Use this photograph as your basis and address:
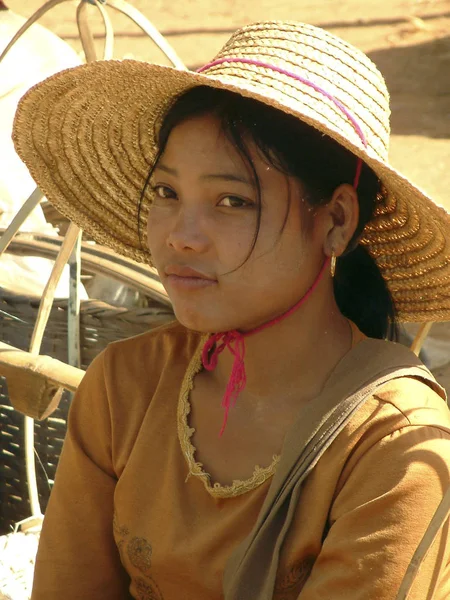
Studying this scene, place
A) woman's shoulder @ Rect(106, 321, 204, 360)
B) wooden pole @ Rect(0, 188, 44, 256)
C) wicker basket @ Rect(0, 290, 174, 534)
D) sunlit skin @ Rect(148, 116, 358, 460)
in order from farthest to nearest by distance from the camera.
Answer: wicker basket @ Rect(0, 290, 174, 534), wooden pole @ Rect(0, 188, 44, 256), woman's shoulder @ Rect(106, 321, 204, 360), sunlit skin @ Rect(148, 116, 358, 460)

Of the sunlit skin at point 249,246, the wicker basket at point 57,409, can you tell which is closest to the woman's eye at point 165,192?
the sunlit skin at point 249,246

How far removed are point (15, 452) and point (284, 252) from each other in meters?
1.34

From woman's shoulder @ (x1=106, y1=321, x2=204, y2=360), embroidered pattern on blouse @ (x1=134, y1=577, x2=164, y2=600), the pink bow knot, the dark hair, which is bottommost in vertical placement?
embroidered pattern on blouse @ (x1=134, y1=577, x2=164, y2=600)

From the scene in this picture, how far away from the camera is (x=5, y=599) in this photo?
1755mm

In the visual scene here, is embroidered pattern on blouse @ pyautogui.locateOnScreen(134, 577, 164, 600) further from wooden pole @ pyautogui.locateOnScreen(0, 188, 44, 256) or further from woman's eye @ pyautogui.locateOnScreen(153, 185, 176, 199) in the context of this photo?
wooden pole @ pyautogui.locateOnScreen(0, 188, 44, 256)

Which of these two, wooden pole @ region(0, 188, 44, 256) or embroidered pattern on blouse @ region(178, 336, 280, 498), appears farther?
wooden pole @ region(0, 188, 44, 256)

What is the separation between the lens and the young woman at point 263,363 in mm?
1182

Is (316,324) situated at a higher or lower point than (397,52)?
higher

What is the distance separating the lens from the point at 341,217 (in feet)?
4.38

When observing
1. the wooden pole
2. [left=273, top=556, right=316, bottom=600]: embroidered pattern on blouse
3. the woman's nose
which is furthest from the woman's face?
the wooden pole

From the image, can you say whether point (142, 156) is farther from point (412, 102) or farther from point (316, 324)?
point (412, 102)

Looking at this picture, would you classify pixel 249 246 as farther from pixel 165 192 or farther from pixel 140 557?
pixel 140 557

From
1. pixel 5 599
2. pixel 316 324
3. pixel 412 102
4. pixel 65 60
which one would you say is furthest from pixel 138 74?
pixel 412 102

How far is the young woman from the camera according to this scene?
3.88ft
